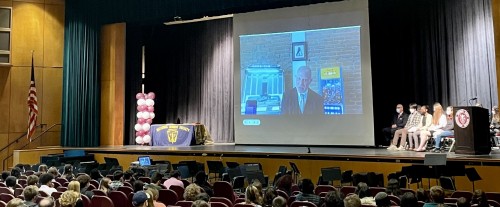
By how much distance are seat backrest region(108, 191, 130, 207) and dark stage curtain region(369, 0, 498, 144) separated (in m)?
9.50

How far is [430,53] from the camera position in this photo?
1278cm

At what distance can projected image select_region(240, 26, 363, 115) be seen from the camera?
1266cm

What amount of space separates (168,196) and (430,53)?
949cm

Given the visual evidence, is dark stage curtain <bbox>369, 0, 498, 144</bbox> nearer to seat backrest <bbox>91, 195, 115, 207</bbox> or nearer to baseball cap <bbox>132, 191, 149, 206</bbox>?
seat backrest <bbox>91, 195, 115, 207</bbox>

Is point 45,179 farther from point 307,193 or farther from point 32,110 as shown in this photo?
point 32,110

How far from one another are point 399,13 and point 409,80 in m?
1.95

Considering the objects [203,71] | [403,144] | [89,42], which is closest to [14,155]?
[89,42]

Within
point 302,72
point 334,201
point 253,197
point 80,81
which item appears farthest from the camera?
point 80,81

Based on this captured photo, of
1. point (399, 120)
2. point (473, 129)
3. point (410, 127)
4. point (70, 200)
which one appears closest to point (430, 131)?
point (410, 127)

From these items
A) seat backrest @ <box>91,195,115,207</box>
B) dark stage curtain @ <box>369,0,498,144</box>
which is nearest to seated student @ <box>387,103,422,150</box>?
dark stage curtain @ <box>369,0,498,144</box>

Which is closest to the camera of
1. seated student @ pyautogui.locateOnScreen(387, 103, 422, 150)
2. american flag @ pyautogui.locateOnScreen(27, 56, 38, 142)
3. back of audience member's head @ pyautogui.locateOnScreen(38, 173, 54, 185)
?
back of audience member's head @ pyautogui.locateOnScreen(38, 173, 54, 185)

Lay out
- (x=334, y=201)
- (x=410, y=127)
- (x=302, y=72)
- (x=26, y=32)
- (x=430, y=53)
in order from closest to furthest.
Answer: (x=334, y=201)
(x=410, y=127)
(x=430, y=53)
(x=302, y=72)
(x=26, y=32)

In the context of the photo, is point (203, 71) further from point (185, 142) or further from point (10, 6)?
point (10, 6)

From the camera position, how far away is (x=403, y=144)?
1124 cm
